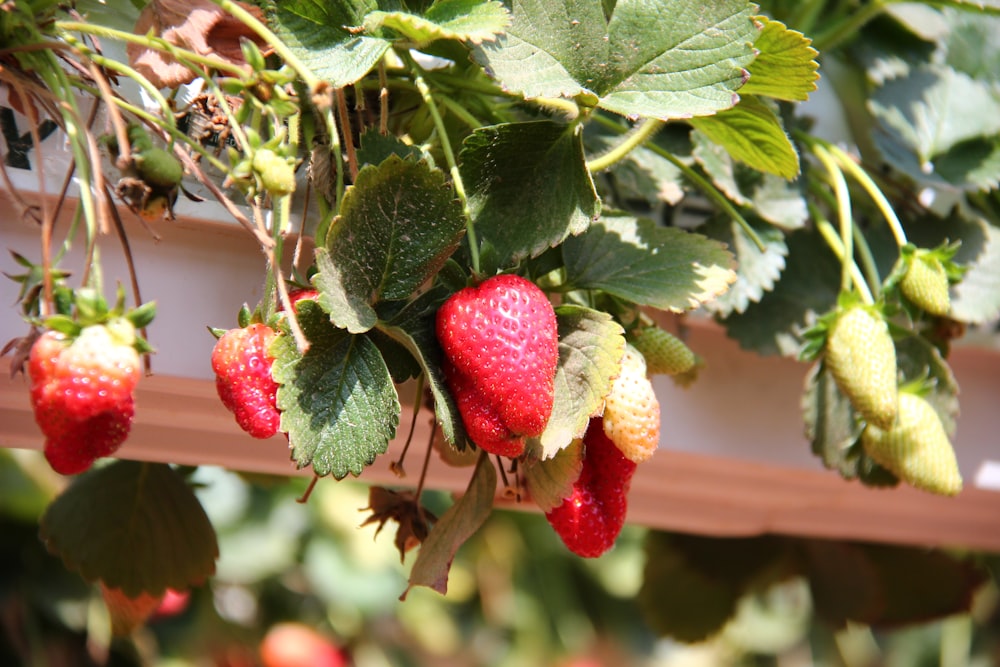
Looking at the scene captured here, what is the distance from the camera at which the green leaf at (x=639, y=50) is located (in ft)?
1.55

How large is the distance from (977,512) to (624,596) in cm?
58

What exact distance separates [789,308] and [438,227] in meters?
0.38

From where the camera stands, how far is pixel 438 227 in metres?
0.44

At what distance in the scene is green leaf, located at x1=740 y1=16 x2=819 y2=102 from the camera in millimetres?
485

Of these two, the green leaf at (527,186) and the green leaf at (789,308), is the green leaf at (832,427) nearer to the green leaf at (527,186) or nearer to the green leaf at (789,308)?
the green leaf at (789,308)

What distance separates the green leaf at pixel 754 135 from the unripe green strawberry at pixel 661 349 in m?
0.11

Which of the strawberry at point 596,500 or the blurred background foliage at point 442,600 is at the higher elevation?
the strawberry at point 596,500

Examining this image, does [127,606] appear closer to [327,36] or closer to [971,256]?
[327,36]

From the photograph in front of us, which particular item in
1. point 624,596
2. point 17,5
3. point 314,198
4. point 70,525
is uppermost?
point 17,5

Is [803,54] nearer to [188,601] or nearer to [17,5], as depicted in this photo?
[17,5]

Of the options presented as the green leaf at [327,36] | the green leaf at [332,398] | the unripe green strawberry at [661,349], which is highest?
the green leaf at [327,36]

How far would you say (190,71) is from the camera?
19.8 inches

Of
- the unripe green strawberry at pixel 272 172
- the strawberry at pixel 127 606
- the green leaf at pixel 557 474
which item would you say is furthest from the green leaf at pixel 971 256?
the strawberry at pixel 127 606

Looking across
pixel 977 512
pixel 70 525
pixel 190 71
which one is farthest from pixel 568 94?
pixel 977 512
